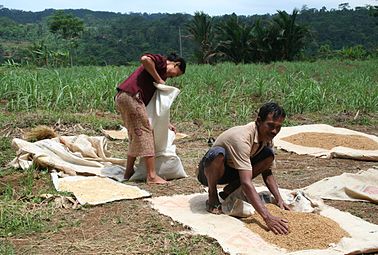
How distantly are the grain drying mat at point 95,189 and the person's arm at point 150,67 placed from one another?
0.85 m

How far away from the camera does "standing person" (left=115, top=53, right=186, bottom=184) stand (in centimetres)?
391

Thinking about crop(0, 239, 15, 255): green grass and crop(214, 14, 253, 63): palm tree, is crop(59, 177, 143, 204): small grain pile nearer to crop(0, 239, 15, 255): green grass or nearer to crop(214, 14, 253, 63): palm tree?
crop(0, 239, 15, 255): green grass

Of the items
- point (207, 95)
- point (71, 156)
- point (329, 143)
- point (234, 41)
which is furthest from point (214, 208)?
point (234, 41)

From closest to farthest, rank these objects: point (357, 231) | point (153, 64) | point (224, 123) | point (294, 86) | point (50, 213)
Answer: point (357, 231)
point (50, 213)
point (153, 64)
point (224, 123)
point (294, 86)

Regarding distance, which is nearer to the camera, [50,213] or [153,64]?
[50,213]

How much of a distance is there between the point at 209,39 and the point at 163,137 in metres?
21.8

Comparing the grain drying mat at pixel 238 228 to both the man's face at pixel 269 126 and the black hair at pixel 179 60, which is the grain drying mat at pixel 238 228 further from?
the black hair at pixel 179 60

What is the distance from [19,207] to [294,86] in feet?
23.0

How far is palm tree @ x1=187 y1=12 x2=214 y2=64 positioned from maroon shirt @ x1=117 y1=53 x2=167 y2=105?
2066 centimetres

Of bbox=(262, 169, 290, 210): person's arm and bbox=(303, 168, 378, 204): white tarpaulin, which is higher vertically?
bbox=(262, 169, 290, 210): person's arm

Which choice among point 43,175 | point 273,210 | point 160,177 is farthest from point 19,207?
point 273,210

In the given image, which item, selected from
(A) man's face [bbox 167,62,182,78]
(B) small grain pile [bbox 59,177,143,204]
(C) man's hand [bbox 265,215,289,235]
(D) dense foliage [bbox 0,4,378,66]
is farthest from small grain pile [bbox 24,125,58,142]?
(D) dense foliage [bbox 0,4,378,66]

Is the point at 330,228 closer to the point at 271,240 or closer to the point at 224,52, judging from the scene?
→ the point at 271,240

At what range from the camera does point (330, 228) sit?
2838mm
